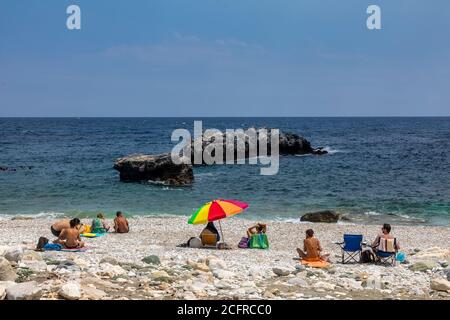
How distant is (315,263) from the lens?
14.9 m

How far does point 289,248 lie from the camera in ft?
64.2

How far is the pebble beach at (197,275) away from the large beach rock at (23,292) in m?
0.02

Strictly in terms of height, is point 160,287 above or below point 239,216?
above

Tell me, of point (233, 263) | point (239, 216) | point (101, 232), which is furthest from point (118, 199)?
point (233, 263)

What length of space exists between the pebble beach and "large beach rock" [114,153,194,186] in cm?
2270

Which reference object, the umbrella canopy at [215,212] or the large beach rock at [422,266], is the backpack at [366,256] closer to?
the large beach rock at [422,266]

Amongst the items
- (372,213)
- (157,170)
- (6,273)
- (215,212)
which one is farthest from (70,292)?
(157,170)

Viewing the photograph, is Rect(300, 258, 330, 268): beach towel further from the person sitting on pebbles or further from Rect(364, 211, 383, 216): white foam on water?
Rect(364, 211, 383, 216): white foam on water

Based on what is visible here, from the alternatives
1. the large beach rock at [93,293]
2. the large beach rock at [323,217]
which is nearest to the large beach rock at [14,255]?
the large beach rock at [93,293]

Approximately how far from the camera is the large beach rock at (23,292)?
28.0 ft

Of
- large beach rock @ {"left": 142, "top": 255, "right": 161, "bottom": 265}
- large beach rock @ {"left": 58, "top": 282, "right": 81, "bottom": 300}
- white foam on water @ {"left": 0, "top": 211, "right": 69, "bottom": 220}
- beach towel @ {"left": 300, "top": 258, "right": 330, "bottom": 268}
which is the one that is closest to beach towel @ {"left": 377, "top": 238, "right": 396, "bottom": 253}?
beach towel @ {"left": 300, "top": 258, "right": 330, "bottom": 268}
